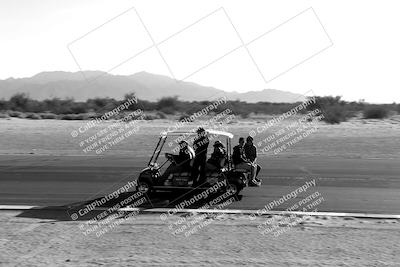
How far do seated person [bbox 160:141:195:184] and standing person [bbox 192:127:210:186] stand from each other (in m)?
0.14

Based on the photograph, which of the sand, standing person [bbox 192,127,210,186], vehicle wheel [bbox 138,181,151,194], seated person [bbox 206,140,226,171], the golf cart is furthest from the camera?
seated person [bbox 206,140,226,171]

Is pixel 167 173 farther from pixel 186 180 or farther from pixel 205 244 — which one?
pixel 205 244

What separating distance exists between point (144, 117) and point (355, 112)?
24338 mm

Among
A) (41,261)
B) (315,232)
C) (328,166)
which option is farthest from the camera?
(328,166)

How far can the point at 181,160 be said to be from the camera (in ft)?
41.5

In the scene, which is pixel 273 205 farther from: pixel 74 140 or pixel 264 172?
pixel 74 140

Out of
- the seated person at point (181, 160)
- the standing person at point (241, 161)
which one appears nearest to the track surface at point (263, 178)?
the standing person at point (241, 161)

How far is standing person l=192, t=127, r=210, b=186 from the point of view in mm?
12523

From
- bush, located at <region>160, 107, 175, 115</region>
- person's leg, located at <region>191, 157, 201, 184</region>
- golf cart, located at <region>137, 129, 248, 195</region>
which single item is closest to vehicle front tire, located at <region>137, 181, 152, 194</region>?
golf cart, located at <region>137, 129, 248, 195</region>

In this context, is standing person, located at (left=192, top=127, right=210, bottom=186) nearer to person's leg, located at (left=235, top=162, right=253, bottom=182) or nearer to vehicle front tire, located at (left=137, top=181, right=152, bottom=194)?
vehicle front tire, located at (left=137, top=181, right=152, bottom=194)

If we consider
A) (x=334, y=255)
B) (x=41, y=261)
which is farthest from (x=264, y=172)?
(x=41, y=261)

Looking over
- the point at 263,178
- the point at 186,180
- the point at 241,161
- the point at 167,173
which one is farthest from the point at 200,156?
the point at 263,178

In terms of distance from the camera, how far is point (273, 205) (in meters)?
12.0

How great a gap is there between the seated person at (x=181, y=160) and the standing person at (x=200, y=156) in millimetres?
142
